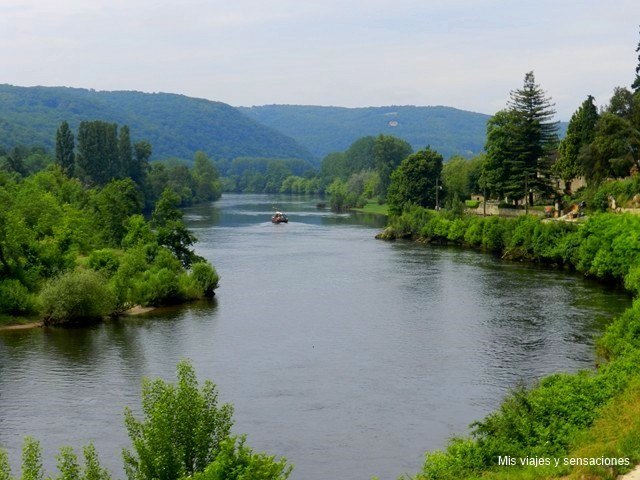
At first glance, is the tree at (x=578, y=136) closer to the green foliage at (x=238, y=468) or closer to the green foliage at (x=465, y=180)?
the green foliage at (x=465, y=180)

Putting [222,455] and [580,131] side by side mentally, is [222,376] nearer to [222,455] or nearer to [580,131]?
[222,455]

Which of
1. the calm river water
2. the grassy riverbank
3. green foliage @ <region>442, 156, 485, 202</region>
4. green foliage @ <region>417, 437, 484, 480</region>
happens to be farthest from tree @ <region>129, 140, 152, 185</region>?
green foliage @ <region>417, 437, 484, 480</region>

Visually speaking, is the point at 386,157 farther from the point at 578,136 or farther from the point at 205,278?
the point at 205,278

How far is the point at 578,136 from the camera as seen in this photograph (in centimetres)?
10338

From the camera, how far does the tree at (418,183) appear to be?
126 m

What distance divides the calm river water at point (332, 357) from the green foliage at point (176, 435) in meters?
6.74

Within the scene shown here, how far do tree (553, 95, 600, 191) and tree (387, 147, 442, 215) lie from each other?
23586 mm

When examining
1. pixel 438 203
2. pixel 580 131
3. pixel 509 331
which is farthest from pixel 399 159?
pixel 509 331

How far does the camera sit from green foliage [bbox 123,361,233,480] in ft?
77.7

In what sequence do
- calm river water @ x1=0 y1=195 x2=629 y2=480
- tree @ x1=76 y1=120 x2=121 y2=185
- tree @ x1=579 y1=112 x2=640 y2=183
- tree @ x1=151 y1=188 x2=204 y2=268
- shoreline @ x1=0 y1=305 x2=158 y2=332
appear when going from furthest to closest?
tree @ x1=76 y1=120 x2=121 y2=185 < tree @ x1=579 y1=112 x2=640 y2=183 < tree @ x1=151 y1=188 x2=204 y2=268 < shoreline @ x1=0 y1=305 x2=158 y2=332 < calm river water @ x1=0 y1=195 x2=629 y2=480

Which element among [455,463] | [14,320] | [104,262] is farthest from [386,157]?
[455,463]

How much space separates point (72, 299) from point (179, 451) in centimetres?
3388

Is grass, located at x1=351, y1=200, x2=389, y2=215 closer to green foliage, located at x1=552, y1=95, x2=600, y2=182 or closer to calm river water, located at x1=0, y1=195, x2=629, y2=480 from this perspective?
green foliage, located at x1=552, y1=95, x2=600, y2=182

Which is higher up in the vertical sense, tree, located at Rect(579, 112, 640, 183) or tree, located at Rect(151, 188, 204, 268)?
tree, located at Rect(579, 112, 640, 183)
